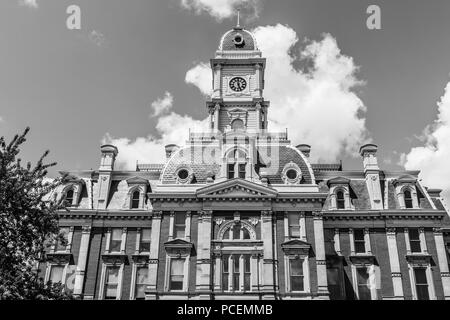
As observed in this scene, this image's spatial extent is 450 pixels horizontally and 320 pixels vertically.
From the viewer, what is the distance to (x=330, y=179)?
42250 mm

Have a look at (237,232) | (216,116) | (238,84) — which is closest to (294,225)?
(237,232)

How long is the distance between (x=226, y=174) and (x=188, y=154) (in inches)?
170

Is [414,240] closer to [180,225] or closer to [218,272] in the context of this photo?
[218,272]

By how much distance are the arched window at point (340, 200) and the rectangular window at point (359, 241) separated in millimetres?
2548

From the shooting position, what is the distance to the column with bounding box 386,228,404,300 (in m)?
37.4

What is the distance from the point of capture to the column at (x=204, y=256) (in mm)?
33938

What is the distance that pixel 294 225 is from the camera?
36.5 m

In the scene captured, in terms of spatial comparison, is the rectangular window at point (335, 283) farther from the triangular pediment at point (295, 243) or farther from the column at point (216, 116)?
the column at point (216, 116)

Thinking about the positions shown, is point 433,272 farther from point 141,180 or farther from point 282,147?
point 141,180
